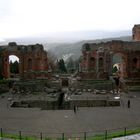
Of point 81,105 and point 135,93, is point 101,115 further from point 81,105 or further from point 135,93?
point 135,93

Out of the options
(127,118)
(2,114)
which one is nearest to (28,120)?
(2,114)

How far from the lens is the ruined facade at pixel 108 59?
142ft

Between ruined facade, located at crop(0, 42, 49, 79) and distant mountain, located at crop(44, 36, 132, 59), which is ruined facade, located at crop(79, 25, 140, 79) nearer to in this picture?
ruined facade, located at crop(0, 42, 49, 79)

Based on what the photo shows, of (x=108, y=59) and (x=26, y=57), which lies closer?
(x=108, y=59)

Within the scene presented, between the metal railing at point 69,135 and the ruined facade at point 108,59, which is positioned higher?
the ruined facade at point 108,59

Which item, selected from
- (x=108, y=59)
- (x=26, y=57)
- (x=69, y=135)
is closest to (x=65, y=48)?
(x=26, y=57)

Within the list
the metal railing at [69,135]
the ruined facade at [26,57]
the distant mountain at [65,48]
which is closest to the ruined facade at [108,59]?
the ruined facade at [26,57]

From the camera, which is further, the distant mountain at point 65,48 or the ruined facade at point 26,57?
the distant mountain at point 65,48

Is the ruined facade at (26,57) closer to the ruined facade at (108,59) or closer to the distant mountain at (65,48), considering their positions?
the ruined facade at (108,59)

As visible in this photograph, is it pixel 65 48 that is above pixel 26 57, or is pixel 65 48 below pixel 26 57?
below

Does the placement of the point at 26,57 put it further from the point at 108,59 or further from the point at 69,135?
the point at 69,135

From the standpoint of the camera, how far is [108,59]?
43.3 m

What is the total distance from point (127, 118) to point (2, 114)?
11.1m

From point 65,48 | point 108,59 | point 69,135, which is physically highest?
point 108,59
